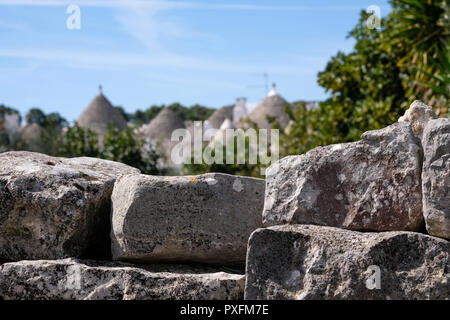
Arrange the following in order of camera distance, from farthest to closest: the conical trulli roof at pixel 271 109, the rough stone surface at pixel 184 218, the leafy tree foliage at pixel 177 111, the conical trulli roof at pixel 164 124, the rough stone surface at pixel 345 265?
1. the leafy tree foliage at pixel 177 111
2. the conical trulli roof at pixel 164 124
3. the conical trulli roof at pixel 271 109
4. the rough stone surface at pixel 184 218
5. the rough stone surface at pixel 345 265

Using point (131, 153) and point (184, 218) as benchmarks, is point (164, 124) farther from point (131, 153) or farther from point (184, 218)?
point (184, 218)

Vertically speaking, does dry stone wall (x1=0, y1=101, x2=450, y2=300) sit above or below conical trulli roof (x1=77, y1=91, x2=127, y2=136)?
below

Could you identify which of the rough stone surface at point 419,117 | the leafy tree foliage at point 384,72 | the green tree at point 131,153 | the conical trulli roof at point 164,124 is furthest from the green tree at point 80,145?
the rough stone surface at point 419,117

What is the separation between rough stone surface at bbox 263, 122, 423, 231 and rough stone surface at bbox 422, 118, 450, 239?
0.08 m

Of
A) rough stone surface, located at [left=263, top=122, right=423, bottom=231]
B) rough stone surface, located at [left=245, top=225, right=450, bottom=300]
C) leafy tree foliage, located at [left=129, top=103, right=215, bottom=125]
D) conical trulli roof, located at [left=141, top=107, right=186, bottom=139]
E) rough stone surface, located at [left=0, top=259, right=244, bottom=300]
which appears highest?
leafy tree foliage, located at [left=129, top=103, right=215, bottom=125]

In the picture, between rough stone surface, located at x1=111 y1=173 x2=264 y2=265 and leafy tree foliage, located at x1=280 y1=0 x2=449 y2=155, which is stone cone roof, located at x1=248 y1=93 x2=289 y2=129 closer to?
leafy tree foliage, located at x1=280 y1=0 x2=449 y2=155

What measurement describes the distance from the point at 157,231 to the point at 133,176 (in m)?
0.31

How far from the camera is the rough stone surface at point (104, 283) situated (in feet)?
9.06

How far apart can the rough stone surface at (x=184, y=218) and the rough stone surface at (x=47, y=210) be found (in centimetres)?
27

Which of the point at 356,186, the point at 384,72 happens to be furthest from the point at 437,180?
the point at 384,72

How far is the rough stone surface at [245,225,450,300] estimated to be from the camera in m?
2.50

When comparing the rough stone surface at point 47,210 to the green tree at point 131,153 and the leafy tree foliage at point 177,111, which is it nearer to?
the green tree at point 131,153

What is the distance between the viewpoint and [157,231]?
114 inches

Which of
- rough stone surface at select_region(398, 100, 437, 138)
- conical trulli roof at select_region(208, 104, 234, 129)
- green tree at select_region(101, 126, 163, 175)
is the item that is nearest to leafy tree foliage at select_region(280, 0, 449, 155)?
rough stone surface at select_region(398, 100, 437, 138)
